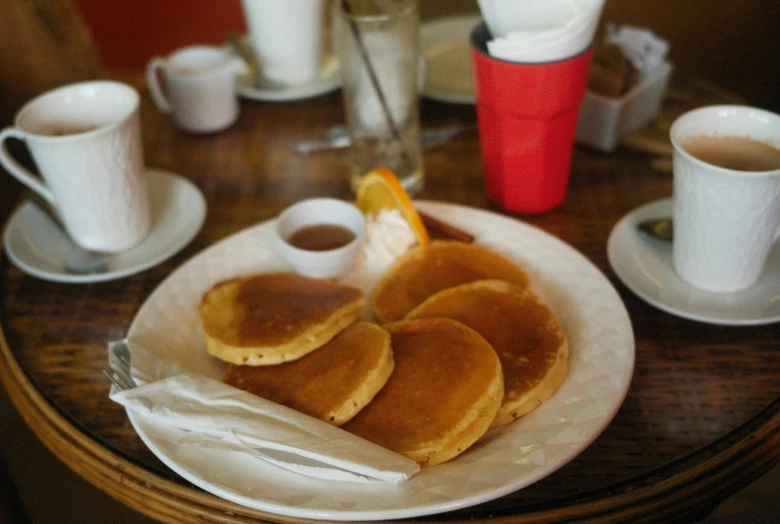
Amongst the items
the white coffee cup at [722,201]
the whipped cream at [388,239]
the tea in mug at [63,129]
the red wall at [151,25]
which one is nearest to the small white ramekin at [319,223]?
the whipped cream at [388,239]

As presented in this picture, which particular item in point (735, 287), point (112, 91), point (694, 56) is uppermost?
point (112, 91)

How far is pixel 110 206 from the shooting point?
1151 millimetres

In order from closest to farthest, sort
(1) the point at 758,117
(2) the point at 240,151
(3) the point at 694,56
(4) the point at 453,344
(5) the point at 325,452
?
(5) the point at 325,452, (4) the point at 453,344, (1) the point at 758,117, (2) the point at 240,151, (3) the point at 694,56

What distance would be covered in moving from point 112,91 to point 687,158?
97 centimetres

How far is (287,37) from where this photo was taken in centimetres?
152

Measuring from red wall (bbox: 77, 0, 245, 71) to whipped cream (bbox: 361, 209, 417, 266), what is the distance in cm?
230

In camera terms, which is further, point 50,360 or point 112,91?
point 112,91

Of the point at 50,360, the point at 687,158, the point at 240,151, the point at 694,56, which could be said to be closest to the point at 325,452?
the point at 50,360

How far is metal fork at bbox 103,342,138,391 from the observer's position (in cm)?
86

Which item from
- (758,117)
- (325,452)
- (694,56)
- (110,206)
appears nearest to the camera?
(325,452)

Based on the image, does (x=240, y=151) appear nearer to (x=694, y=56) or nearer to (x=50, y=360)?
(x=50, y=360)

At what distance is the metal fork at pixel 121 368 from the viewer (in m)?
0.86

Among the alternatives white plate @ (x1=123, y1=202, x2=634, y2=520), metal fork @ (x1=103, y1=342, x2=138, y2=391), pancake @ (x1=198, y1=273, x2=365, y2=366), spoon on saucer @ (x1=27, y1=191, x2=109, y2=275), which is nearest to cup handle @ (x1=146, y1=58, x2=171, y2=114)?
spoon on saucer @ (x1=27, y1=191, x2=109, y2=275)

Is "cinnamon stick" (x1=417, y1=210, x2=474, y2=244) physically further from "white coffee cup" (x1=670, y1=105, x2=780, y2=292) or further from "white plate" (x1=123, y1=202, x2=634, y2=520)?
"white coffee cup" (x1=670, y1=105, x2=780, y2=292)
